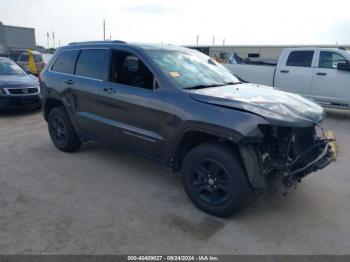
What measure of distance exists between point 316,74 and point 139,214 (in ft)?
24.3

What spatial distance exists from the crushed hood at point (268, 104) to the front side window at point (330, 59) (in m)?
5.81

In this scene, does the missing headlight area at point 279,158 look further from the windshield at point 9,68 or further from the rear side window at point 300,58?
the windshield at point 9,68

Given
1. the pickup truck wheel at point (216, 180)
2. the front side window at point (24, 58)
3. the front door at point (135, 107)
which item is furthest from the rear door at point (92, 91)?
the front side window at point (24, 58)

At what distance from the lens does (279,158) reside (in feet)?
10.5

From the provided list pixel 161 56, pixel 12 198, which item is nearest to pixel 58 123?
pixel 12 198

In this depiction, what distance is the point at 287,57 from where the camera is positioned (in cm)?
954

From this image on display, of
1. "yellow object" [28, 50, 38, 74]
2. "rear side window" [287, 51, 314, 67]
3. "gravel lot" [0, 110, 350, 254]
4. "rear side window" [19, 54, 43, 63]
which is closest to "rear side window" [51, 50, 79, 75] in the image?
"gravel lot" [0, 110, 350, 254]

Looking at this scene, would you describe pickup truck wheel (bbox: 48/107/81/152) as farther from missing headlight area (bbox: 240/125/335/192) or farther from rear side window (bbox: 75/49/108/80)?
missing headlight area (bbox: 240/125/335/192)

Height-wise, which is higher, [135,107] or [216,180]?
[135,107]

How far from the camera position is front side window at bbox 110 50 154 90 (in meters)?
3.98

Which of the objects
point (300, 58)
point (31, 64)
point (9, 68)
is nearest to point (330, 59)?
point (300, 58)

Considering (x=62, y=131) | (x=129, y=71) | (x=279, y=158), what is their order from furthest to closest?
(x=62, y=131) → (x=129, y=71) → (x=279, y=158)

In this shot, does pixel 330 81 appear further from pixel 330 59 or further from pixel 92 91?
pixel 92 91

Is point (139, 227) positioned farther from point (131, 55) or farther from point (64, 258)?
point (131, 55)
